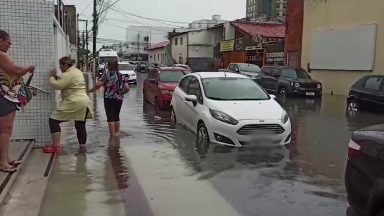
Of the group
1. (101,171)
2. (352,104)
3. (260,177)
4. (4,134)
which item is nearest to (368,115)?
(352,104)

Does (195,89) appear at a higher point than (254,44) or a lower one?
lower

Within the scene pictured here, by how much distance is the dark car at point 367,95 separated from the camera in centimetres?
1573

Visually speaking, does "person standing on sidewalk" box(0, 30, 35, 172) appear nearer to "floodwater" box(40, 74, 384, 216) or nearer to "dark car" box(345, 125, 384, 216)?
"floodwater" box(40, 74, 384, 216)

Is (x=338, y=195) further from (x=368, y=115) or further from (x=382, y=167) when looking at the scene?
(x=368, y=115)

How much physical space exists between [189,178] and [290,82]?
16920 mm

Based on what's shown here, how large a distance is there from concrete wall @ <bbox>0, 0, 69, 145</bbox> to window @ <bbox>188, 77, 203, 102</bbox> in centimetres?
312

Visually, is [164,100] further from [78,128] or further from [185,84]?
[78,128]

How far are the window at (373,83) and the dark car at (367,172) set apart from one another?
1214 cm

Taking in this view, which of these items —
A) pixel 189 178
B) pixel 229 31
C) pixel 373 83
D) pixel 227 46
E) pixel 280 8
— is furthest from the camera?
pixel 229 31

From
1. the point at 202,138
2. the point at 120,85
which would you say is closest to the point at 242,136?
the point at 202,138

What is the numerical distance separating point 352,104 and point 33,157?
12267mm

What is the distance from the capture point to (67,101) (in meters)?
8.22

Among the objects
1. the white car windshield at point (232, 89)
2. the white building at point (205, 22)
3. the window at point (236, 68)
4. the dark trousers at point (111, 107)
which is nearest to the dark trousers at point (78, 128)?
the dark trousers at point (111, 107)

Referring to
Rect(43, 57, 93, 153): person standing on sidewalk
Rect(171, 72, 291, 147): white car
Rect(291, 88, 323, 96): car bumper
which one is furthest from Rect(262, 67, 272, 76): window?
Rect(43, 57, 93, 153): person standing on sidewalk
